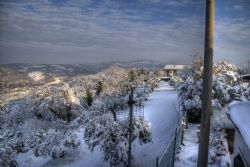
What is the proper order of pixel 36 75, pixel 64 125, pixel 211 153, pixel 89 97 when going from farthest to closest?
pixel 36 75
pixel 89 97
pixel 64 125
pixel 211 153

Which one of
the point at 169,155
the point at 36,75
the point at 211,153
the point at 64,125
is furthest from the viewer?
the point at 36,75

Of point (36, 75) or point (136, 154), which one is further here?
point (36, 75)

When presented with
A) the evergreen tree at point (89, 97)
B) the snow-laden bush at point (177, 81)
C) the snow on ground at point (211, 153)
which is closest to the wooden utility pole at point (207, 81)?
the snow on ground at point (211, 153)

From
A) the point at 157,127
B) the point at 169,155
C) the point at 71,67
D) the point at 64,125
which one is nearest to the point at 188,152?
the point at 169,155

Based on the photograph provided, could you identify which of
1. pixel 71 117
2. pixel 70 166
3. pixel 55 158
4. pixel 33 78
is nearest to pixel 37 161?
pixel 55 158

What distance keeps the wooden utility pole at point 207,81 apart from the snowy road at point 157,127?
447 inches

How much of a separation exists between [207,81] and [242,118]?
92cm

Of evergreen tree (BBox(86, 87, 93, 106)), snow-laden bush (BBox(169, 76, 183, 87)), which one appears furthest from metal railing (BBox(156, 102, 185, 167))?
evergreen tree (BBox(86, 87, 93, 106))

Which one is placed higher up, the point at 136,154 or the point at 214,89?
the point at 214,89

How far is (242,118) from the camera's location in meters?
5.57

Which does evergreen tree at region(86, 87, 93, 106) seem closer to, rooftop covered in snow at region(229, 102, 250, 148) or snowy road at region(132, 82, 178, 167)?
snowy road at region(132, 82, 178, 167)

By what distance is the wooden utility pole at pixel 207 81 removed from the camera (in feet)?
19.9

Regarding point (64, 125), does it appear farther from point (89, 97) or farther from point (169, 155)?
point (169, 155)

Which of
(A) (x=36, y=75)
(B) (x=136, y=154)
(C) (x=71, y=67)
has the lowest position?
(B) (x=136, y=154)
